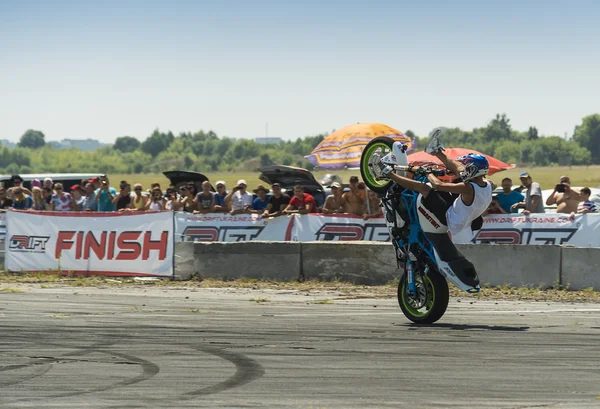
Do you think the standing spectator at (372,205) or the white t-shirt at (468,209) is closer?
the white t-shirt at (468,209)

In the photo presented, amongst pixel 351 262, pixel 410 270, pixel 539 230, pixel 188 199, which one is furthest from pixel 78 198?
pixel 410 270

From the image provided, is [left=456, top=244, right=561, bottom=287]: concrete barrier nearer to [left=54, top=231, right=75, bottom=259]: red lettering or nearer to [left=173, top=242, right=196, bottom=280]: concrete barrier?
[left=173, top=242, right=196, bottom=280]: concrete barrier

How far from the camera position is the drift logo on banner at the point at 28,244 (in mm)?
17734

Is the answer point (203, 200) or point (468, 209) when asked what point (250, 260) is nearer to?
point (203, 200)

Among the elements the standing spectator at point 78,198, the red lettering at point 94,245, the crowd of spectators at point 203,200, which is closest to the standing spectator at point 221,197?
the crowd of spectators at point 203,200

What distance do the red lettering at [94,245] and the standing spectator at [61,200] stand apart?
14.2 feet

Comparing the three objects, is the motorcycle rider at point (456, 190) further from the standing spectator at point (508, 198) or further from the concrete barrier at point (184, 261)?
the standing spectator at point (508, 198)

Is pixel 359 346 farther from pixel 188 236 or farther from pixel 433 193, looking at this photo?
pixel 188 236

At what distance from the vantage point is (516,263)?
14.6 meters

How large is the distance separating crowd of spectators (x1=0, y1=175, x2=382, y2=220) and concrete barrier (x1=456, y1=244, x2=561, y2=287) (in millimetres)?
2566

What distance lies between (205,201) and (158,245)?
2.21 meters

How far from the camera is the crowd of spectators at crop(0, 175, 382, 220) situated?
17531 millimetres

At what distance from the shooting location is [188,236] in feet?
58.6

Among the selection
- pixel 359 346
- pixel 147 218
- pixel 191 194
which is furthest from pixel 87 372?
pixel 191 194
